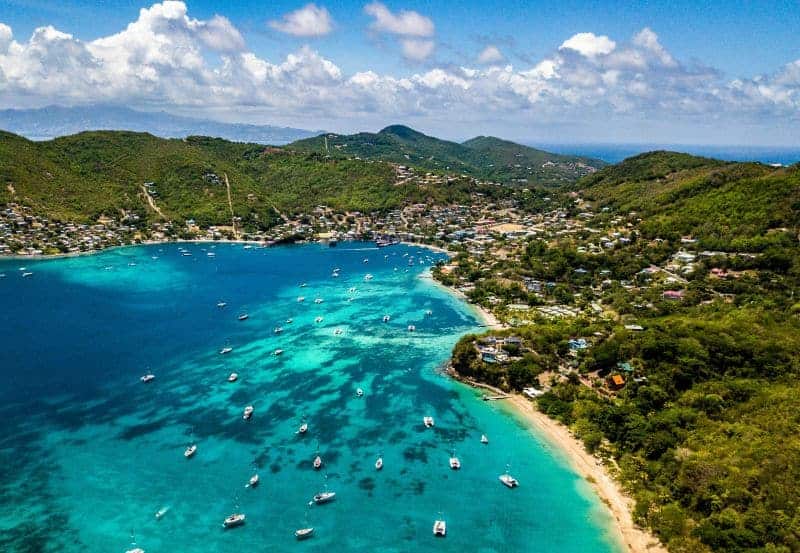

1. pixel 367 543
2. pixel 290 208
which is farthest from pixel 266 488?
pixel 290 208

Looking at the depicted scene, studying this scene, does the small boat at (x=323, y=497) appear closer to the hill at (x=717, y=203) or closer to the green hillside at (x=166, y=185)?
the hill at (x=717, y=203)

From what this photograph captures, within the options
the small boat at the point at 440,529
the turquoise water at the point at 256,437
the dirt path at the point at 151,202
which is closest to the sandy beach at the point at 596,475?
the turquoise water at the point at 256,437

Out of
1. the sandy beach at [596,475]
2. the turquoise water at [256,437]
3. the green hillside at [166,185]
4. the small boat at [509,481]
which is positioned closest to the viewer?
the sandy beach at [596,475]

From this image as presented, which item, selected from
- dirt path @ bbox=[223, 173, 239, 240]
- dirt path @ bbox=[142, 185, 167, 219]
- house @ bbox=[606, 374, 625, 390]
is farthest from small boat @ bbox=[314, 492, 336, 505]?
dirt path @ bbox=[142, 185, 167, 219]

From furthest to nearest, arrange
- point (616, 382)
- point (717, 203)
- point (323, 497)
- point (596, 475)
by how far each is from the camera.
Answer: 1. point (717, 203)
2. point (616, 382)
3. point (596, 475)
4. point (323, 497)

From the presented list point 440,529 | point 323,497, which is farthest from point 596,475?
point 323,497

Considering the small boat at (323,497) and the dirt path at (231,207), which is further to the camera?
the dirt path at (231,207)

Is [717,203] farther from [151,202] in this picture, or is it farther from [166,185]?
[166,185]

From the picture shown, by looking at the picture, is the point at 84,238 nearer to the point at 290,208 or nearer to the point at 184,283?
the point at 184,283
